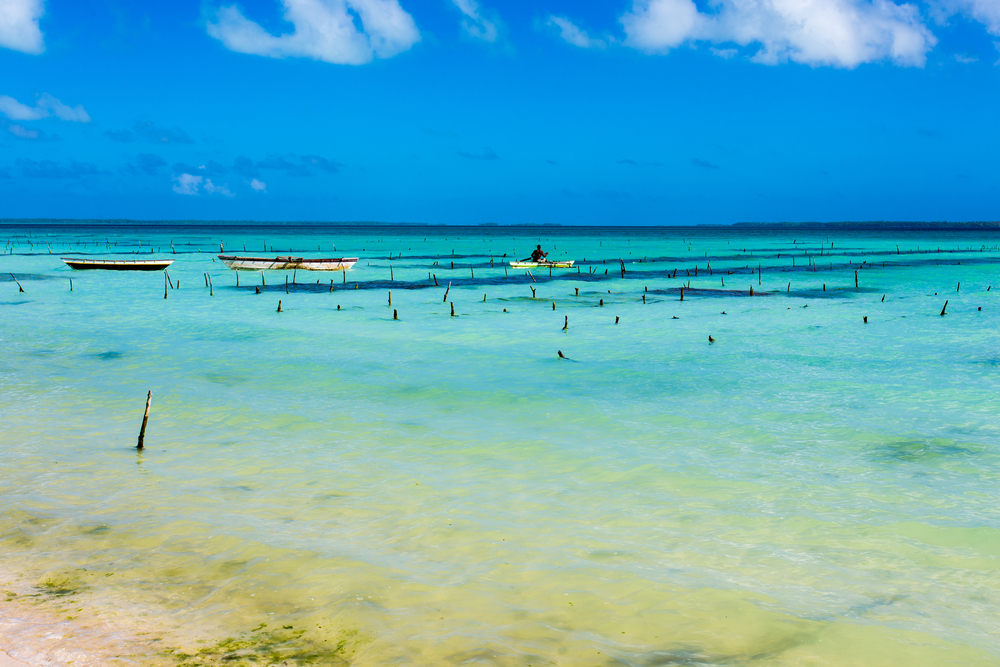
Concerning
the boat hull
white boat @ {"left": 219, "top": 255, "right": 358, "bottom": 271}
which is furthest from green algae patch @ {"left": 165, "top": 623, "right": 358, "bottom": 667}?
the boat hull

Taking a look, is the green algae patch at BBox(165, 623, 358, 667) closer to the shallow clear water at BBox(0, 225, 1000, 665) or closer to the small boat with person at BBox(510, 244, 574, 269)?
the shallow clear water at BBox(0, 225, 1000, 665)

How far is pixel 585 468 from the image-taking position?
366 inches

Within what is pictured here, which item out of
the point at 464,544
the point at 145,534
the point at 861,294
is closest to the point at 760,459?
the point at 464,544

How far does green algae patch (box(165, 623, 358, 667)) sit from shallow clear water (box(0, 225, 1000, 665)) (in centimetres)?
3

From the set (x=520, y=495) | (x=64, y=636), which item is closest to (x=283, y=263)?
(x=520, y=495)

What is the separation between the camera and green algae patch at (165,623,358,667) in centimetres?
467

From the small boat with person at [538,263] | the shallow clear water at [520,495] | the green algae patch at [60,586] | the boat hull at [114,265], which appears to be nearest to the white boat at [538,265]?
the small boat with person at [538,263]

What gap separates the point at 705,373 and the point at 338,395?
7930 mm

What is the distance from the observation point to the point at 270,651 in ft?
15.9

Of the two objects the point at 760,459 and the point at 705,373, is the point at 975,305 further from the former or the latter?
the point at 760,459

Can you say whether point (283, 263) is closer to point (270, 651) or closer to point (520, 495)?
point (520, 495)

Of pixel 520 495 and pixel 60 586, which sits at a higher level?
pixel 60 586

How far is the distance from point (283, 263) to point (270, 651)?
42417mm

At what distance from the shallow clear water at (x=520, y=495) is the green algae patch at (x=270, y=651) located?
1.0 inches
